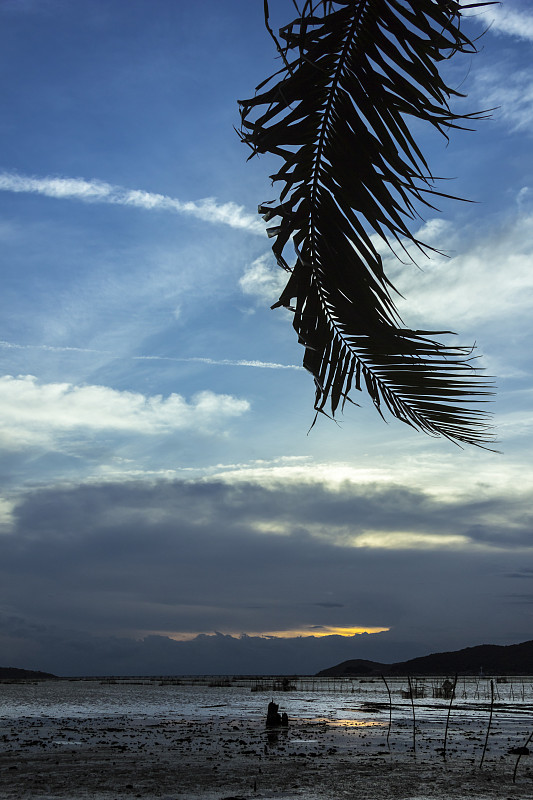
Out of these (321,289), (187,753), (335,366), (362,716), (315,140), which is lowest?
(362,716)

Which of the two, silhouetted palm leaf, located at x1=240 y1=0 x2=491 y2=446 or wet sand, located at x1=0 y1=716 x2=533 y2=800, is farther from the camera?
wet sand, located at x1=0 y1=716 x2=533 y2=800

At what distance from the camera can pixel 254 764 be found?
14.9 meters

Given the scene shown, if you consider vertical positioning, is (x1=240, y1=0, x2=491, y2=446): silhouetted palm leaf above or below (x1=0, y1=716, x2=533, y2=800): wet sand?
above

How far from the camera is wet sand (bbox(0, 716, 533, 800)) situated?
38.0 ft

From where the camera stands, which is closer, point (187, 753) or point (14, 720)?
point (187, 753)

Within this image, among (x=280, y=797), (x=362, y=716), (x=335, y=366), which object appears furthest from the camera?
(x=362, y=716)

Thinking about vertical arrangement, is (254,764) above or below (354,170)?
below

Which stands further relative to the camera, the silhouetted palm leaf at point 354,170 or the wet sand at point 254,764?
the wet sand at point 254,764

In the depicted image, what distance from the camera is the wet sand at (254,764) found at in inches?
456

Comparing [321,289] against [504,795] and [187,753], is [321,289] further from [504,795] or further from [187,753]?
[187,753]

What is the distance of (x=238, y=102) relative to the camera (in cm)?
183

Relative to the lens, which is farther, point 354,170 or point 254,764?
point 254,764

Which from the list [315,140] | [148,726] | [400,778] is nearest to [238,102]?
[315,140]

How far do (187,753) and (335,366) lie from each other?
17.7 meters
